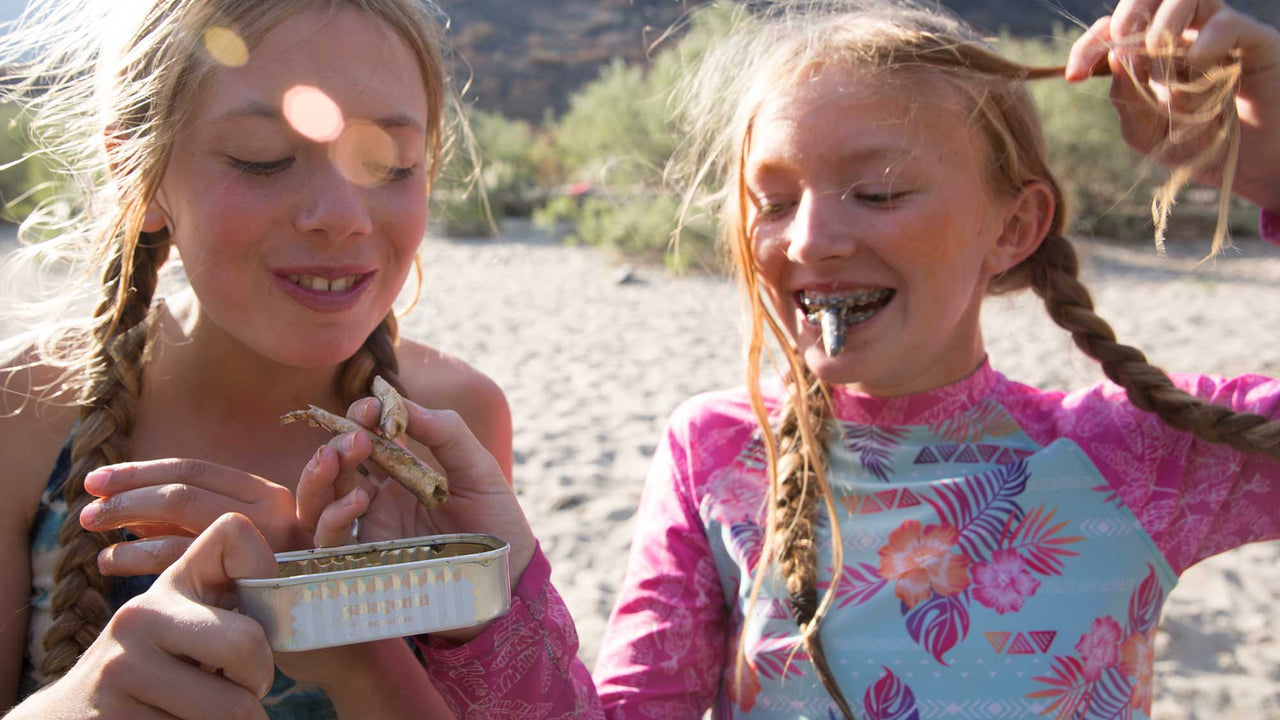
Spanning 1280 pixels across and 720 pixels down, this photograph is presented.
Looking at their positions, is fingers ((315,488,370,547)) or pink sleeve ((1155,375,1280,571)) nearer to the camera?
fingers ((315,488,370,547))

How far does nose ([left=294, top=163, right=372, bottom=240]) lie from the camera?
156cm

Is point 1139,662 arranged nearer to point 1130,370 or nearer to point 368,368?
point 1130,370

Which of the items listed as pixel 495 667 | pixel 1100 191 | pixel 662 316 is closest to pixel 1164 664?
pixel 495 667

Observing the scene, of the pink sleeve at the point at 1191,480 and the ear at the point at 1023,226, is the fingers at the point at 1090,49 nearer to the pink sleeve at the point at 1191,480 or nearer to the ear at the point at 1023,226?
the ear at the point at 1023,226

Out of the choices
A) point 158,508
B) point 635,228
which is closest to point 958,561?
point 158,508

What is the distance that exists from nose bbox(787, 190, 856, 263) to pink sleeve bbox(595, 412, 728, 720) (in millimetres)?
502

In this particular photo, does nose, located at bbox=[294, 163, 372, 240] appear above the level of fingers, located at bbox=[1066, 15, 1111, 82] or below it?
below

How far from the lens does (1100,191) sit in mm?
14148

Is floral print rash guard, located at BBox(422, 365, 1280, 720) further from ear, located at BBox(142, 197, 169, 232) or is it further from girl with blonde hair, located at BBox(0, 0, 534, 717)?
ear, located at BBox(142, 197, 169, 232)

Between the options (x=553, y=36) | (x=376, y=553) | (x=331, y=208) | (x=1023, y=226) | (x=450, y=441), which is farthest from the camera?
(x=553, y=36)

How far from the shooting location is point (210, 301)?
5.34 ft

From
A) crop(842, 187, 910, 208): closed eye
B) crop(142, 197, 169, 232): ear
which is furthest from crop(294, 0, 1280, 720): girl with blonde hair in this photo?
crop(142, 197, 169, 232): ear

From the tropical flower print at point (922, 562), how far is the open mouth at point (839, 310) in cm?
37

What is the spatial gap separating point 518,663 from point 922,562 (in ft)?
2.60
